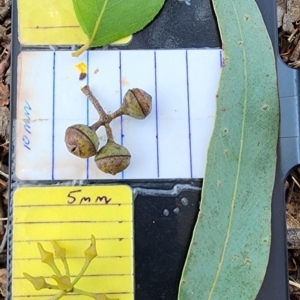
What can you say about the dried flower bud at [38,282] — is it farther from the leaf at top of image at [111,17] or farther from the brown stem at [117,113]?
the leaf at top of image at [111,17]

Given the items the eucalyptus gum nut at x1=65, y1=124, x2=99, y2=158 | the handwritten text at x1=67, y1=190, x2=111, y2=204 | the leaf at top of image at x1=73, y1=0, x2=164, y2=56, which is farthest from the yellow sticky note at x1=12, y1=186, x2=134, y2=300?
the leaf at top of image at x1=73, y1=0, x2=164, y2=56

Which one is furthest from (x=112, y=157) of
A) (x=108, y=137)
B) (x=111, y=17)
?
(x=111, y=17)

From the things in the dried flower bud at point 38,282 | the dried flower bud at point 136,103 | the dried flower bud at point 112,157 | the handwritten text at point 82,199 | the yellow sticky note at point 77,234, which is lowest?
the dried flower bud at point 38,282

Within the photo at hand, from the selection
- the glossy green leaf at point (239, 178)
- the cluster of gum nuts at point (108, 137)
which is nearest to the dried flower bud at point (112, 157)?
the cluster of gum nuts at point (108, 137)

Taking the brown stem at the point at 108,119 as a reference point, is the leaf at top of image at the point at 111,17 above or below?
above

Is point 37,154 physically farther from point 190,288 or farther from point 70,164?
point 190,288

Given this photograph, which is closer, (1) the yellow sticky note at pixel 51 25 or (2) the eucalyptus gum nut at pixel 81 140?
(2) the eucalyptus gum nut at pixel 81 140
